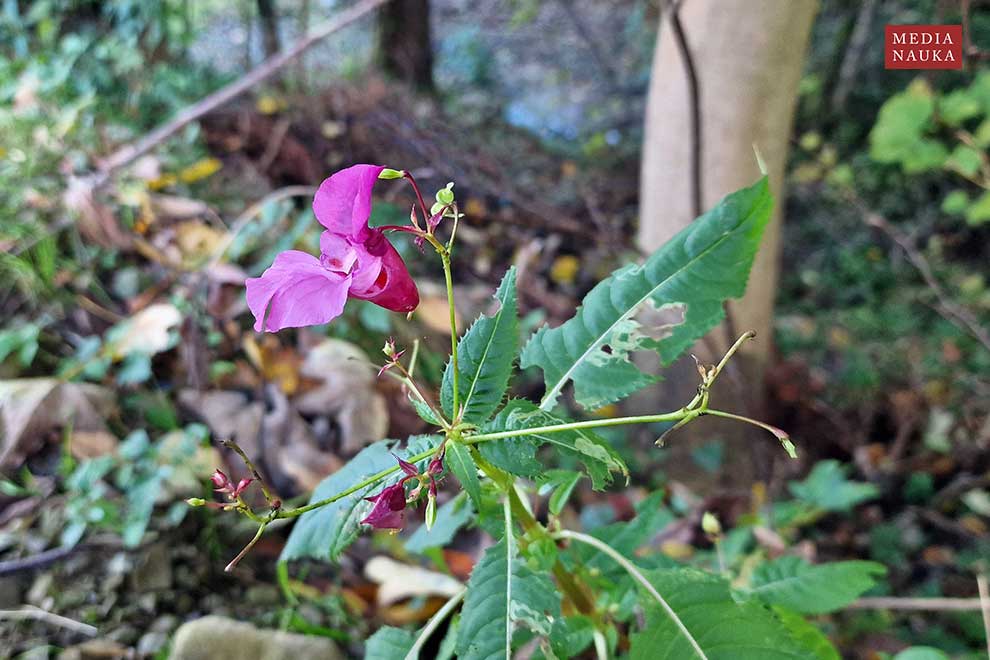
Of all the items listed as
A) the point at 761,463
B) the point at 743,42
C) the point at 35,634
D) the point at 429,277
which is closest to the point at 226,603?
the point at 35,634

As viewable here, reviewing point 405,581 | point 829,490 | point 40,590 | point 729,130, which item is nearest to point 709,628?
point 405,581

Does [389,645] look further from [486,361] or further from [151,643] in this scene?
[151,643]

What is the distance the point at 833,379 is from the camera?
2766 mm

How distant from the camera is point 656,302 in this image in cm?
86

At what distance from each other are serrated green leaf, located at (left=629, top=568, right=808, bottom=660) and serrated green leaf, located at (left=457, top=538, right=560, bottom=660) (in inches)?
5.0

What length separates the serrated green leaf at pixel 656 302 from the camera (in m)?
0.83

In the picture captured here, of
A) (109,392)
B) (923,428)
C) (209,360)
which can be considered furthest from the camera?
(923,428)

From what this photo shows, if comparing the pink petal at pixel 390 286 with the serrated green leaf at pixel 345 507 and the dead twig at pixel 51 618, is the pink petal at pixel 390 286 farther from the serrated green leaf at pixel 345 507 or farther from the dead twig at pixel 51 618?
the dead twig at pixel 51 618

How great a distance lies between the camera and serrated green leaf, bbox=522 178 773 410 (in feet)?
2.73

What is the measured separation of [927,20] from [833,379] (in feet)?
6.32

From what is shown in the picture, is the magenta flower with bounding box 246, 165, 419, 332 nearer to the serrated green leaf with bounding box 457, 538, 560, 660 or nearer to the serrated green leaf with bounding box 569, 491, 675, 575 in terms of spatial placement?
the serrated green leaf with bounding box 457, 538, 560, 660

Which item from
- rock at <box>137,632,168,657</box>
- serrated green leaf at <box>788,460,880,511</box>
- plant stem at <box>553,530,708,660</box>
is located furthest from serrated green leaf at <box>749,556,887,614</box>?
rock at <box>137,632,168,657</box>

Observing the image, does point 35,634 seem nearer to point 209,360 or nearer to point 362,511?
point 209,360

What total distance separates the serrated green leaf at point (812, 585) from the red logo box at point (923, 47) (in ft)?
4.63
